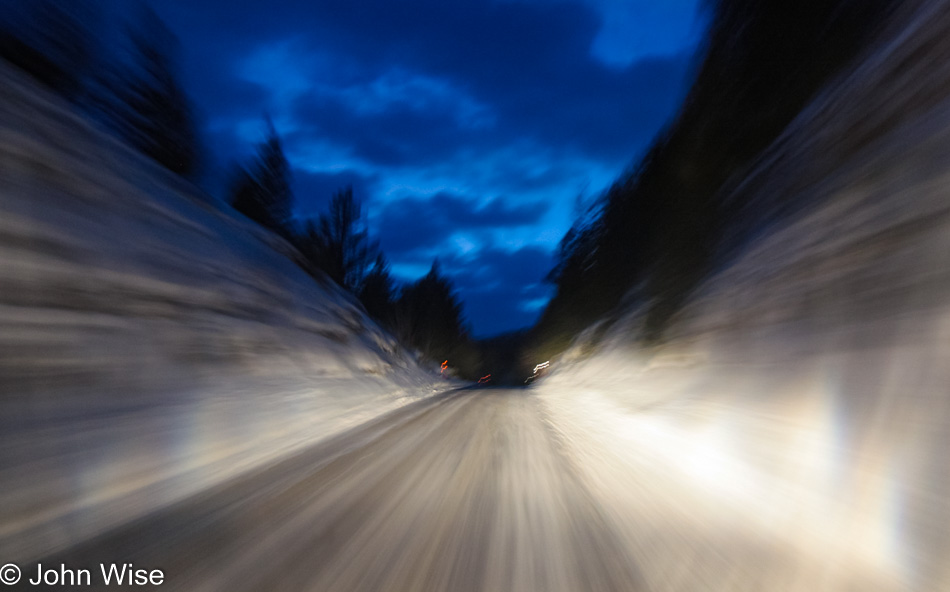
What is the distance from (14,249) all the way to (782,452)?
6.26 m

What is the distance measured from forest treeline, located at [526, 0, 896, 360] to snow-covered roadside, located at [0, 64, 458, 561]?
7.26 meters

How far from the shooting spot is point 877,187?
4637 mm

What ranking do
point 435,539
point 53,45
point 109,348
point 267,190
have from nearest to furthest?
point 435,539 < point 109,348 < point 53,45 < point 267,190

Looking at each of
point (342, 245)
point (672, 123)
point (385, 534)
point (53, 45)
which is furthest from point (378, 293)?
point (385, 534)

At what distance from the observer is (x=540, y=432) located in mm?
8398

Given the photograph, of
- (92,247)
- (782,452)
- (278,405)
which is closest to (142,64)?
(92,247)

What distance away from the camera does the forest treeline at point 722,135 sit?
7.21 metres

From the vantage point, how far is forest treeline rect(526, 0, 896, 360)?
7.21m

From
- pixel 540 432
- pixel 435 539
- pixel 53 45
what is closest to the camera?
pixel 435 539

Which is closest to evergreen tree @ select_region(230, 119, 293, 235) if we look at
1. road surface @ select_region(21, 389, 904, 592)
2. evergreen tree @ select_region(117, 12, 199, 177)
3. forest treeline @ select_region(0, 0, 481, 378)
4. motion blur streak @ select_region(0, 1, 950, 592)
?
forest treeline @ select_region(0, 0, 481, 378)

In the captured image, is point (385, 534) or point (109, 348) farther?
point (109, 348)

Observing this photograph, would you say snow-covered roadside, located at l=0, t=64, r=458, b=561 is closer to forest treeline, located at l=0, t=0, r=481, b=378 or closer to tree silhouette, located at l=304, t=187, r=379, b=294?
forest treeline, located at l=0, t=0, r=481, b=378

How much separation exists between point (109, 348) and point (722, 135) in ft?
33.9

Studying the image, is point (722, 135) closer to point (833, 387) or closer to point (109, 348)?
point (833, 387)
